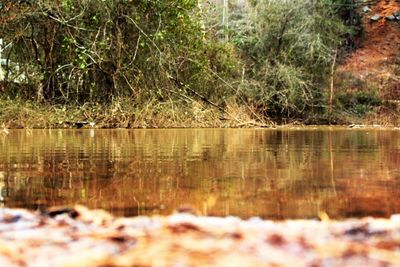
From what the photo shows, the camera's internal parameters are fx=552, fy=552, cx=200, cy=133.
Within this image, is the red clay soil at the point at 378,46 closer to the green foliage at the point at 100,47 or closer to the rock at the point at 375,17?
the rock at the point at 375,17

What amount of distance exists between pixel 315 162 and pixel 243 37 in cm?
961

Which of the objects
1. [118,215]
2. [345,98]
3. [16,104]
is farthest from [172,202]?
[345,98]

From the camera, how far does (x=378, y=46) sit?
57.1 ft

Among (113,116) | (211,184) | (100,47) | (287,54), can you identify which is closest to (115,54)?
(100,47)

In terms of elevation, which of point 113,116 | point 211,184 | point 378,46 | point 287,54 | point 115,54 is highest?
point 378,46

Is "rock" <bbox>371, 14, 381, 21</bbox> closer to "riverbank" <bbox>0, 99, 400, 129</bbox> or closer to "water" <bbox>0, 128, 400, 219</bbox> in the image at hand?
"riverbank" <bbox>0, 99, 400, 129</bbox>

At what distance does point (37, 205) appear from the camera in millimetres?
1282

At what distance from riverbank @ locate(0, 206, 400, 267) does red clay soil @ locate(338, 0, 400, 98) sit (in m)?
14.9

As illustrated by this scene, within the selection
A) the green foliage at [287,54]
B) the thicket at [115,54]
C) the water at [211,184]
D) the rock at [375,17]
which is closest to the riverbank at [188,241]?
the water at [211,184]

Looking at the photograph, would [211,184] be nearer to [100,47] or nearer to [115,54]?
[100,47]

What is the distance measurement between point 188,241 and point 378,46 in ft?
58.0

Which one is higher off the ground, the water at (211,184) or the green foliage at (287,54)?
the green foliage at (287,54)

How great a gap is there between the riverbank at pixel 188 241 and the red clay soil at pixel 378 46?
14901 millimetres

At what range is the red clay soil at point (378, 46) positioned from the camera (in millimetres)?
16016
